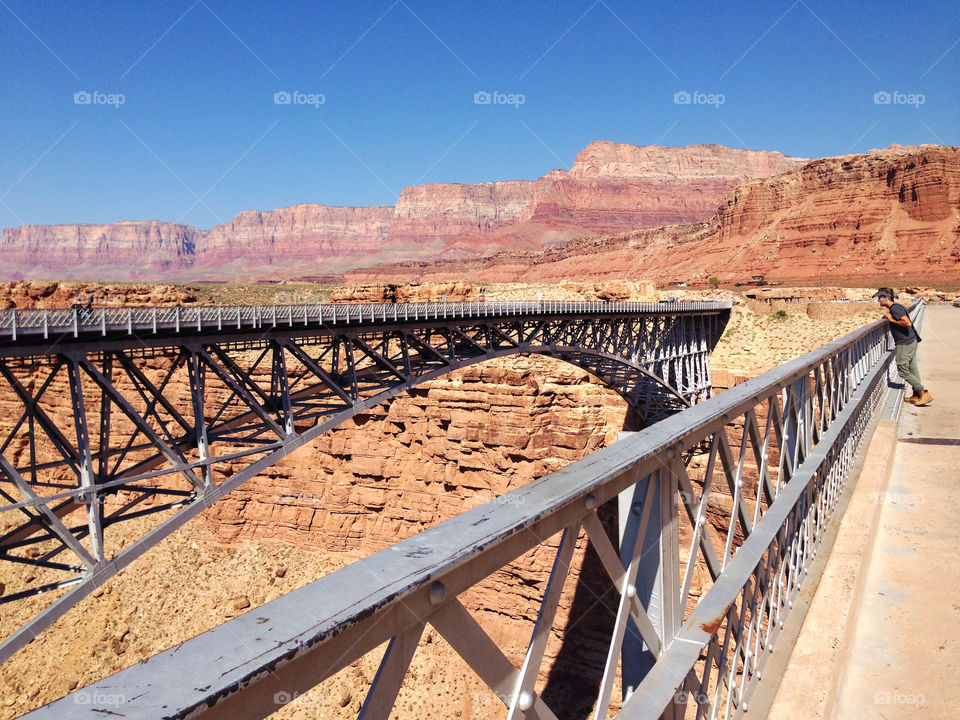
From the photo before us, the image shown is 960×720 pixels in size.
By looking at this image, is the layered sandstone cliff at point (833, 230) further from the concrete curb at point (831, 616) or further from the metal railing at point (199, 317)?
the concrete curb at point (831, 616)

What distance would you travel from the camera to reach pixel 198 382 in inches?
409

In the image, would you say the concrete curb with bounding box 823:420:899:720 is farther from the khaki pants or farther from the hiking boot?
the khaki pants

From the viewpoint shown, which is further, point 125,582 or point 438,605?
point 125,582

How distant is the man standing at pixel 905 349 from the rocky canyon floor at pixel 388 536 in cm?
1420

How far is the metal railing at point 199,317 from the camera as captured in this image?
8.38m

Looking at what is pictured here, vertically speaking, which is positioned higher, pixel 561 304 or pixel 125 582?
pixel 561 304

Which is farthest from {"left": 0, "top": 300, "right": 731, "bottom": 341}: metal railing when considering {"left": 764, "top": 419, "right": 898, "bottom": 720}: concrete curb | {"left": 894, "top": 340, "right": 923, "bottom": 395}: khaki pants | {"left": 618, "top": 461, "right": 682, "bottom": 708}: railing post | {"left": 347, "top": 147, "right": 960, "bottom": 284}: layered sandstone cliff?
{"left": 347, "top": 147, "right": 960, "bottom": 284}: layered sandstone cliff

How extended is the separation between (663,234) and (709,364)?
Answer: 83.7 metres

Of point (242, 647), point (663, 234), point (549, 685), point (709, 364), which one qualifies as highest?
point (663, 234)

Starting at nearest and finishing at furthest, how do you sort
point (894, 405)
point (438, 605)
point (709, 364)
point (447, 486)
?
point (438, 605)
point (894, 405)
point (447, 486)
point (709, 364)

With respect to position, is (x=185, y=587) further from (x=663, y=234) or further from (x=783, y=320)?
(x=663, y=234)

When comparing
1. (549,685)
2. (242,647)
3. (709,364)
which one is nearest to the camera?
(242,647)

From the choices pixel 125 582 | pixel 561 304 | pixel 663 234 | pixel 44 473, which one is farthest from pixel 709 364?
pixel 663 234

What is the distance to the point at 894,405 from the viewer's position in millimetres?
9297
